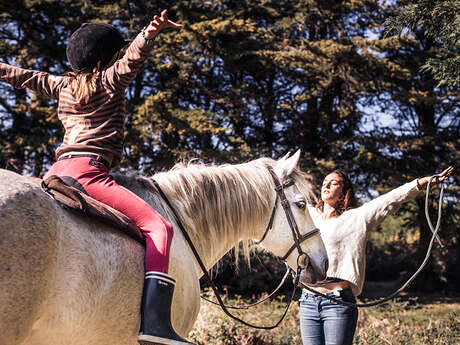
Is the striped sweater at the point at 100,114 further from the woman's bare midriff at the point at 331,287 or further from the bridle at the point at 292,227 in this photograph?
the woman's bare midriff at the point at 331,287

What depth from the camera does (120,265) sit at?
220cm

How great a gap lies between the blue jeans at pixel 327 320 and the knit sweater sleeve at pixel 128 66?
2264 mm

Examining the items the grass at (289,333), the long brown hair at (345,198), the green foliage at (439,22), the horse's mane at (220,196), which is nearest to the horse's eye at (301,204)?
the horse's mane at (220,196)

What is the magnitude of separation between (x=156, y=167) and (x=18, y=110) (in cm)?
435

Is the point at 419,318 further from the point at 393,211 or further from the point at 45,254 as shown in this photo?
the point at 45,254

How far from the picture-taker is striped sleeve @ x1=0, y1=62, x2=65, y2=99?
8.63 ft

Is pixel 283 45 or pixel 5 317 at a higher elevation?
pixel 283 45

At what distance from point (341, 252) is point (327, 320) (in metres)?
0.59

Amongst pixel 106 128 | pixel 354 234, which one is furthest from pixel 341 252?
pixel 106 128

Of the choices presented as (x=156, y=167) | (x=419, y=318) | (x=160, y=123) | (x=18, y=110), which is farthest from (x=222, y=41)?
(x=419, y=318)

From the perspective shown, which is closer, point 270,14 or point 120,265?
point 120,265

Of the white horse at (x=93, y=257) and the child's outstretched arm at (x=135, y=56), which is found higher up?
the child's outstretched arm at (x=135, y=56)

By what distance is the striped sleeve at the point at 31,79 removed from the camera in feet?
8.63

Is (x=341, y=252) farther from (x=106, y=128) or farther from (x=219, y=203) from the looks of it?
(x=106, y=128)
